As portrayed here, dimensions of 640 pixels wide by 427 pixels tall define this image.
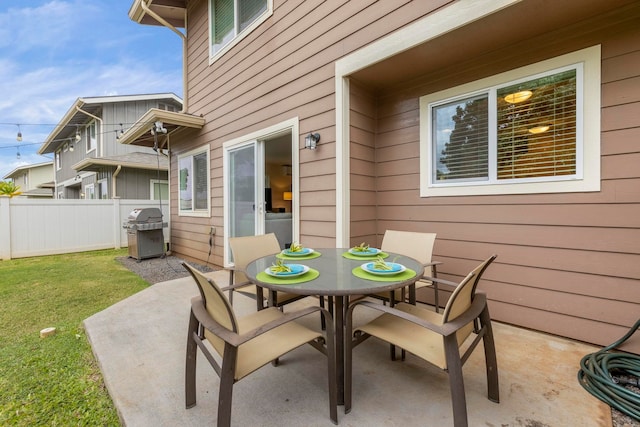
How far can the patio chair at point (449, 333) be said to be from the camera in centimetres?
125

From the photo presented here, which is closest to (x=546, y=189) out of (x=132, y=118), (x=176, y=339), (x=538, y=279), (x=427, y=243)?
(x=538, y=279)

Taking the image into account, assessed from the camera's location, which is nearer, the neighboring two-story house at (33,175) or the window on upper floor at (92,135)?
the window on upper floor at (92,135)

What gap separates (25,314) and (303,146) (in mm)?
3662

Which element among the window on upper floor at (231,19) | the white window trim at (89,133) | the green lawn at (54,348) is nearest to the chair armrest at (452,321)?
the green lawn at (54,348)

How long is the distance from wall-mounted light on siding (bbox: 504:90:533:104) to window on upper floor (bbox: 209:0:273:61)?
3.29 metres

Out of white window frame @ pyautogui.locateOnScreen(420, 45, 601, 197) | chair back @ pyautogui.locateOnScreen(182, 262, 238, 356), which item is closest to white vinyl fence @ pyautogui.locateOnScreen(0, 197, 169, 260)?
chair back @ pyautogui.locateOnScreen(182, 262, 238, 356)

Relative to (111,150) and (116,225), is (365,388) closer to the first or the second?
(116,225)

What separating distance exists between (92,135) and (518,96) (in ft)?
46.1

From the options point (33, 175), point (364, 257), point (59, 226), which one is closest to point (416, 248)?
point (364, 257)

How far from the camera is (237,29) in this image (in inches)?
182

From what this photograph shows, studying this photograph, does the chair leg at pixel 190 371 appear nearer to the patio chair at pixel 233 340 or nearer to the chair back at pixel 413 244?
the patio chair at pixel 233 340

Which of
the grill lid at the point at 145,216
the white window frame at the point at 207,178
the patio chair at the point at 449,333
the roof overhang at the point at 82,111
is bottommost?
the patio chair at the point at 449,333

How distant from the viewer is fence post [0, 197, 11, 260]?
6.11 metres

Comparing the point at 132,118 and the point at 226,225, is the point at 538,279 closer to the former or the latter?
the point at 226,225
